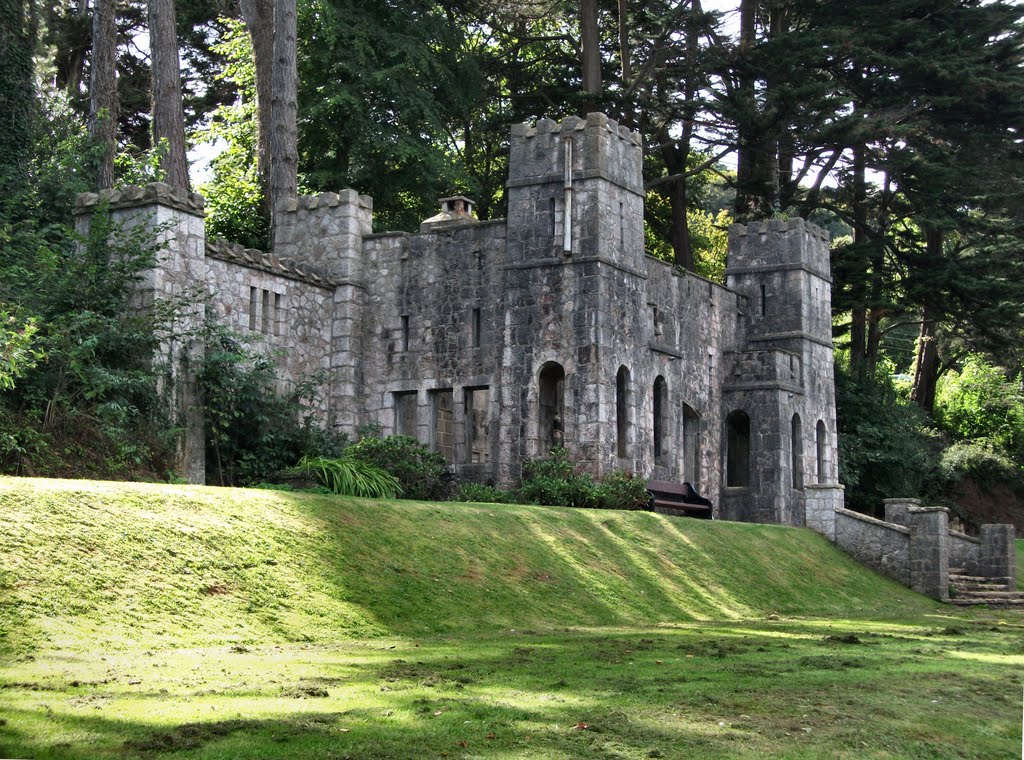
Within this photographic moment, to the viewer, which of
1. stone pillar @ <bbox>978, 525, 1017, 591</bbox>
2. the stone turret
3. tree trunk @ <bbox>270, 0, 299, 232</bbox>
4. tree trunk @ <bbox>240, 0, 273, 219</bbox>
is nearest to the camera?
stone pillar @ <bbox>978, 525, 1017, 591</bbox>

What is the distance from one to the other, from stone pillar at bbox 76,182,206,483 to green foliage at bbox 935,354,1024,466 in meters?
29.7

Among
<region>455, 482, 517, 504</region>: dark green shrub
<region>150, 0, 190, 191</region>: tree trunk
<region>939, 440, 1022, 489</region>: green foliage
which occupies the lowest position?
<region>455, 482, 517, 504</region>: dark green shrub

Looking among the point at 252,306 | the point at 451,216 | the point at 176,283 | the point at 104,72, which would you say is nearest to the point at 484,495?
the point at 252,306

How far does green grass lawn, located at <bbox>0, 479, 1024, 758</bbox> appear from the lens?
9.88 m

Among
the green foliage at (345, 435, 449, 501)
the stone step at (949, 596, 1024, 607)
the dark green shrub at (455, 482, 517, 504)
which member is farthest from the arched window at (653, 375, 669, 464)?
the stone step at (949, 596, 1024, 607)

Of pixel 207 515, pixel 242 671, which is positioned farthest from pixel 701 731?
pixel 207 515

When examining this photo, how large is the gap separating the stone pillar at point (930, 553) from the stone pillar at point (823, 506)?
1.99 metres

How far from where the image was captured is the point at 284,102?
104 ft

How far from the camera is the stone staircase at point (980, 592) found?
27969 mm

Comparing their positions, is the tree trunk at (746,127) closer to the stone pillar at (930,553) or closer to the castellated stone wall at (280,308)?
the stone pillar at (930,553)

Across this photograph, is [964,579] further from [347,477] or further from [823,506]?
[347,477]

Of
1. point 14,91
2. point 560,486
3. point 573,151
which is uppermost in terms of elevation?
point 14,91

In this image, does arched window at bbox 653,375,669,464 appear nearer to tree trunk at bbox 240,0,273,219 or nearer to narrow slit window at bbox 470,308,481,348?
narrow slit window at bbox 470,308,481,348

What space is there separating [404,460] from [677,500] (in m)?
6.03
